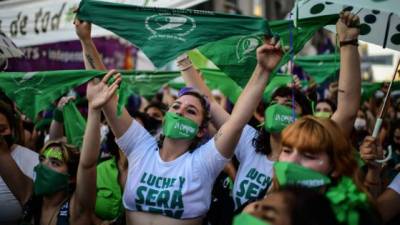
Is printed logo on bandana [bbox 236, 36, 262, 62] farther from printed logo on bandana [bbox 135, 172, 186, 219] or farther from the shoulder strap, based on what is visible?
the shoulder strap

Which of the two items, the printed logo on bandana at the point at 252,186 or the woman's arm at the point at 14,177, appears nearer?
the printed logo on bandana at the point at 252,186

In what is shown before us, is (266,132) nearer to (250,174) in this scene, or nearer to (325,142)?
(250,174)

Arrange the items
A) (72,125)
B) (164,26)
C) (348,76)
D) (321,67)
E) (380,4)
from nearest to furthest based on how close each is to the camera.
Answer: (380,4) → (348,76) → (164,26) → (72,125) → (321,67)

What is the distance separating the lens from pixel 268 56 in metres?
3.03

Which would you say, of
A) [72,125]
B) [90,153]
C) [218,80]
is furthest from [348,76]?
[218,80]

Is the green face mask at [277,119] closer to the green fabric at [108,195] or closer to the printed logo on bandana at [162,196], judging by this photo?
the printed logo on bandana at [162,196]

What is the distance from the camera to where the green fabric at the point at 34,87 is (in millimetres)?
3396

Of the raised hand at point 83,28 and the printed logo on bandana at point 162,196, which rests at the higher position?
the raised hand at point 83,28

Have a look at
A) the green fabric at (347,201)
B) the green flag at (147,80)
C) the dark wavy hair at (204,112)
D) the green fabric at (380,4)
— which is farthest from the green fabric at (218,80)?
the green fabric at (347,201)

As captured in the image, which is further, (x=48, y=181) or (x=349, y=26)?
(x=48, y=181)

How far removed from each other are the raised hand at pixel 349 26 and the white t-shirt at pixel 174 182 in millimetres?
943

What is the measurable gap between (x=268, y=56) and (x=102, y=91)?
95 centimetres

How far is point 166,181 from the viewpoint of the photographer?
119 inches

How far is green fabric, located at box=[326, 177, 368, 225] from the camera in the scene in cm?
204
